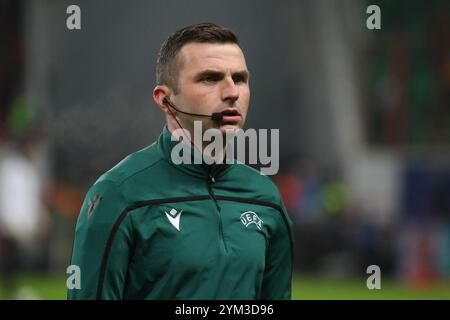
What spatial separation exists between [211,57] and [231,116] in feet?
0.69

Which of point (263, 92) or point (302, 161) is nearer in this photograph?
point (302, 161)

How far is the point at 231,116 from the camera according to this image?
3.44m

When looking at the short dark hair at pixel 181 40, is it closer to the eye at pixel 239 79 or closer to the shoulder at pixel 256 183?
the eye at pixel 239 79

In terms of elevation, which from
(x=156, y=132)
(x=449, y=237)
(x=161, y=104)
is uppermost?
(x=161, y=104)

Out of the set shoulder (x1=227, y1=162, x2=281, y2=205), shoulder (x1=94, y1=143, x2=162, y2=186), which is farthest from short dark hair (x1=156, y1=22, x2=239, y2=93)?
shoulder (x1=227, y1=162, x2=281, y2=205)

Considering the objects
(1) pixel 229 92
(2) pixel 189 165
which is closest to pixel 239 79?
(1) pixel 229 92

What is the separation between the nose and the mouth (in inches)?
1.2

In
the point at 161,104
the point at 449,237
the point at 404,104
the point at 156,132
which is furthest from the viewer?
the point at 404,104

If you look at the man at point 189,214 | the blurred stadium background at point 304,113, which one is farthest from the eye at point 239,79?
the blurred stadium background at point 304,113

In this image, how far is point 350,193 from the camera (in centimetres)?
1702

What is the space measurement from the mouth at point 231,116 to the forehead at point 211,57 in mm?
141
